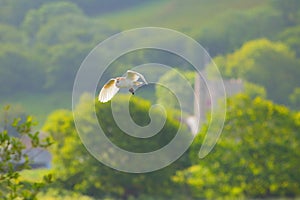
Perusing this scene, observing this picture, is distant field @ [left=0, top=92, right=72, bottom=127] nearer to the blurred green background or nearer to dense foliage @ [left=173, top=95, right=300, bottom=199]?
the blurred green background

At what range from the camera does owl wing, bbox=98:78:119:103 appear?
4.96 m

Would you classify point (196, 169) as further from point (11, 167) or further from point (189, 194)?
point (11, 167)

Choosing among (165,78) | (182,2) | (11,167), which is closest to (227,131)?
(165,78)

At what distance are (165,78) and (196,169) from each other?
11.1 m

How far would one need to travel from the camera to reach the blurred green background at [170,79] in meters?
27.8

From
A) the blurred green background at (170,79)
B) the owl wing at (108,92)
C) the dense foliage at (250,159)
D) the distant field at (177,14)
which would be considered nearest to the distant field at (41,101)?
the blurred green background at (170,79)

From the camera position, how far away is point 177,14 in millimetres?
89312

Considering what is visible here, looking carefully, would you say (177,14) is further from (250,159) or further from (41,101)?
(250,159)

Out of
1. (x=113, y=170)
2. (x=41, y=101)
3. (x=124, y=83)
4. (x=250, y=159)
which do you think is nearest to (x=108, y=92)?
(x=124, y=83)

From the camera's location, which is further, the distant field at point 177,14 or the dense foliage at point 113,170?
the distant field at point 177,14

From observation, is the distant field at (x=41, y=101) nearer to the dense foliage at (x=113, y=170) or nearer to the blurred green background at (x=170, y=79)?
the blurred green background at (x=170, y=79)

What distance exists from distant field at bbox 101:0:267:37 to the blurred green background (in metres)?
0.13

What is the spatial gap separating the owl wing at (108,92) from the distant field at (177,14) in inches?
3122

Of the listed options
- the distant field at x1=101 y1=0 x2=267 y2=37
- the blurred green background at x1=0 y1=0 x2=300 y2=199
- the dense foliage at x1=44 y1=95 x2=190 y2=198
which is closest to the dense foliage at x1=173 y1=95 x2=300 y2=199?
the blurred green background at x1=0 y1=0 x2=300 y2=199
